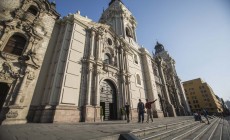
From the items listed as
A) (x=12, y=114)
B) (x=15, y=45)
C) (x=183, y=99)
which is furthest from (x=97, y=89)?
(x=183, y=99)

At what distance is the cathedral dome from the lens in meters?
8.56

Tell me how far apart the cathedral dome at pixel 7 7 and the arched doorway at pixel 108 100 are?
10055 mm

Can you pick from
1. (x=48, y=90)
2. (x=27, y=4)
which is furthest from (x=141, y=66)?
(x=27, y=4)

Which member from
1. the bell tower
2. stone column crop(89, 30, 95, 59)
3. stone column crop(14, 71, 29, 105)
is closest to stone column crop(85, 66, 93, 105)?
stone column crop(89, 30, 95, 59)

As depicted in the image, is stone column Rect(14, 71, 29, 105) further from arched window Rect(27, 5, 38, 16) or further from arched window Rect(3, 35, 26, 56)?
arched window Rect(27, 5, 38, 16)

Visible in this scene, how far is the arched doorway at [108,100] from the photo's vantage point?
1257 cm

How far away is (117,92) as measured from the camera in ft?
46.2

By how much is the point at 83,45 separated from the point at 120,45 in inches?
265

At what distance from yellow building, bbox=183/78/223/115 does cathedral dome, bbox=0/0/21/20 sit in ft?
236

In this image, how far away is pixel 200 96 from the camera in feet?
191

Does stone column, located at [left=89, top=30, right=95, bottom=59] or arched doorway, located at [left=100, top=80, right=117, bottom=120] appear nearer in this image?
stone column, located at [left=89, top=30, right=95, bottom=59]

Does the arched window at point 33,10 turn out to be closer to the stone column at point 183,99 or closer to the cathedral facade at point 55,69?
the cathedral facade at point 55,69

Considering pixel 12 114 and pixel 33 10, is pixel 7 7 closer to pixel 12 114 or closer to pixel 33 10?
pixel 33 10

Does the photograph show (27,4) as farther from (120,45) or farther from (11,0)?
(120,45)
